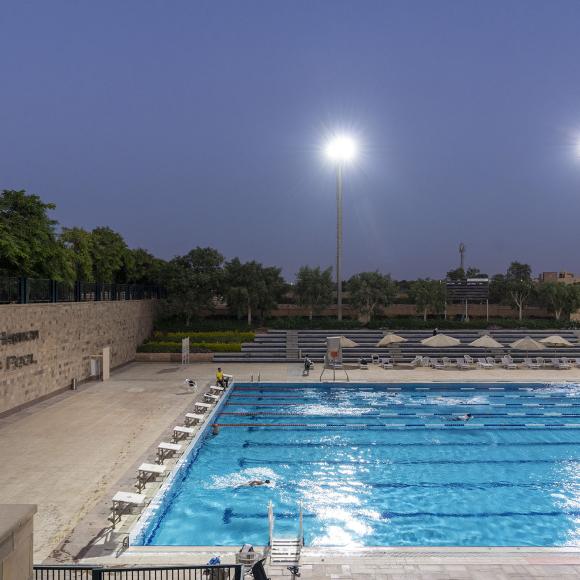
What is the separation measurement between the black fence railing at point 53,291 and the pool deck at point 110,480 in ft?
10.7

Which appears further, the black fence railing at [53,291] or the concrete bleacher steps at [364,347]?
the concrete bleacher steps at [364,347]

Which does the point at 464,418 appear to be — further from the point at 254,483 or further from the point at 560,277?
the point at 560,277

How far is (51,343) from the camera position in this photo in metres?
16.5

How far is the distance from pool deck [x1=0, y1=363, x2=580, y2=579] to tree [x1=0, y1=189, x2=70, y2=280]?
4364 mm

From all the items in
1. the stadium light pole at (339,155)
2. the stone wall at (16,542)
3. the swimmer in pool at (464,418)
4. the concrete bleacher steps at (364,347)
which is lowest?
the swimmer in pool at (464,418)

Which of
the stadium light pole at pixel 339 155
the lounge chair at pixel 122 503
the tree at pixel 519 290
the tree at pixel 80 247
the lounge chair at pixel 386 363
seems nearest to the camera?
the lounge chair at pixel 122 503

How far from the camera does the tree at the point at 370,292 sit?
32781 mm

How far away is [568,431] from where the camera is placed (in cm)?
1410

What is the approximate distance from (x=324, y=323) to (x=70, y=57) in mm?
66887

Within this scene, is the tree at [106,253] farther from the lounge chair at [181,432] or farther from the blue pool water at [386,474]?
the lounge chair at [181,432]

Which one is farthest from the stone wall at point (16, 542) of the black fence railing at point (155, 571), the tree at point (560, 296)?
the tree at point (560, 296)

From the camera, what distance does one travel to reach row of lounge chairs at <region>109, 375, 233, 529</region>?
7730 millimetres

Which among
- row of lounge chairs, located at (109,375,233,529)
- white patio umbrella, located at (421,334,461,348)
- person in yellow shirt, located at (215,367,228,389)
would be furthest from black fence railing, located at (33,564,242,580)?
white patio umbrella, located at (421,334,461,348)

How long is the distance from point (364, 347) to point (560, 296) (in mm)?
16622
